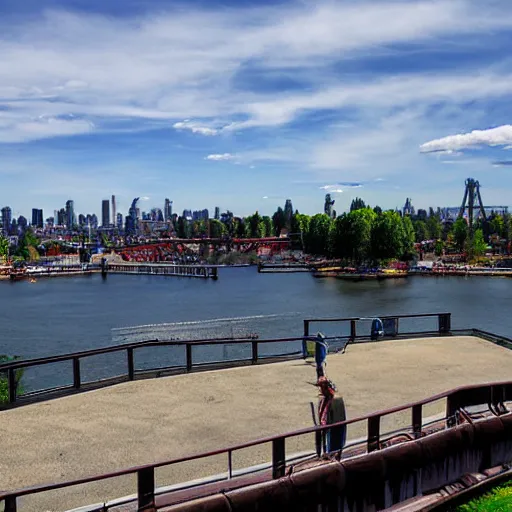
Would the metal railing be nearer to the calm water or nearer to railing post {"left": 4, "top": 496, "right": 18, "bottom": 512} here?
the calm water

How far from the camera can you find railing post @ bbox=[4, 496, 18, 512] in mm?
5600

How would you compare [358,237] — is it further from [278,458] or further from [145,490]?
[145,490]

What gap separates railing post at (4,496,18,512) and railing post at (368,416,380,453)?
160 inches

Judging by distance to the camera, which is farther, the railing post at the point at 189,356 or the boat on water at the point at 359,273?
the boat on water at the point at 359,273

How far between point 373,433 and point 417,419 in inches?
29.7

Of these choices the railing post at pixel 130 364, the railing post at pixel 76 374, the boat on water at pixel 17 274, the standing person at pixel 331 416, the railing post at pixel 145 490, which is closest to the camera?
the railing post at pixel 145 490

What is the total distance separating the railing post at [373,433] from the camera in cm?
761

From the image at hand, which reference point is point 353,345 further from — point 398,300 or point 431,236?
point 431,236

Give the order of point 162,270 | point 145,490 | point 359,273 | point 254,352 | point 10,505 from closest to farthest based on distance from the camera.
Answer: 1. point 10,505
2. point 145,490
3. point 254,352
4. point 359,273
5. point 162,270

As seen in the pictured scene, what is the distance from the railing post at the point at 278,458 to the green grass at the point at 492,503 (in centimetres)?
264

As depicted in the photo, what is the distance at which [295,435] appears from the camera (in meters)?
6.95

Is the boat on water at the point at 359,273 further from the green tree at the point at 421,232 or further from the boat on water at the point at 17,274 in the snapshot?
the green tree at the point at 421,232

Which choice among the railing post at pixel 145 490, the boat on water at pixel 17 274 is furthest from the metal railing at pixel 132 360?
the boat on water at pixel 17 274

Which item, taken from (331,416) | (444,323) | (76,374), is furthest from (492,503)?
(444,323)
